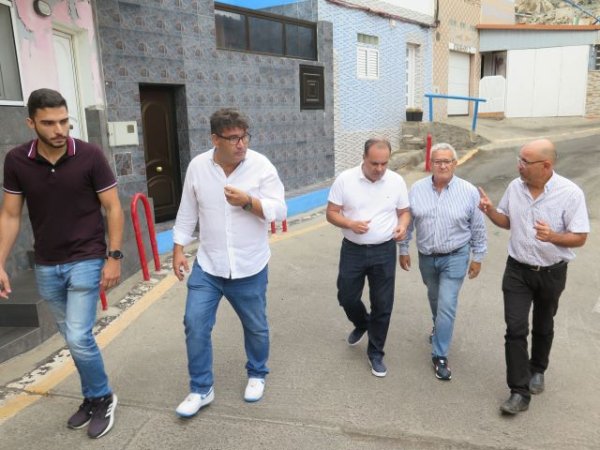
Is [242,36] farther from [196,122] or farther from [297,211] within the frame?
[297,211]

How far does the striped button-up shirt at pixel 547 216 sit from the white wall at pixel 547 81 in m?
17.5

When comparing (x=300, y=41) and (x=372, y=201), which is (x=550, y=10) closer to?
(x=300, y=41)

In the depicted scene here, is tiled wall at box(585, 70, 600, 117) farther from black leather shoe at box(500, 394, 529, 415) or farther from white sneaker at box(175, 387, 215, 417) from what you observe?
white sneaker at box(175, 387, 215, 417)

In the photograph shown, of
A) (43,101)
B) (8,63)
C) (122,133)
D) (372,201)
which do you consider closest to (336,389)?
(372,201)

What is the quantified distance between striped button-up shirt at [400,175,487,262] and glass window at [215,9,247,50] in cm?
669

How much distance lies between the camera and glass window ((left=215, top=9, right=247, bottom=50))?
30.6 ft

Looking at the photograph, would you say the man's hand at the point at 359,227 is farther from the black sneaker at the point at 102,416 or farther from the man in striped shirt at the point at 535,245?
the black sneaker at the point at 102,416

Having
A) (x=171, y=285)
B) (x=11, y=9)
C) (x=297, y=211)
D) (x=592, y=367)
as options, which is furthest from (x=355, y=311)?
(x=297, y=211)

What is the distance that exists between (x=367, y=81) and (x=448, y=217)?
9.93m

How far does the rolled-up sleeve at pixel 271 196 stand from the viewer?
10.3 feet

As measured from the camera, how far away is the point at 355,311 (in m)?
4.07

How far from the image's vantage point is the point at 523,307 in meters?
3.35

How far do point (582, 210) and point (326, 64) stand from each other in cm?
919

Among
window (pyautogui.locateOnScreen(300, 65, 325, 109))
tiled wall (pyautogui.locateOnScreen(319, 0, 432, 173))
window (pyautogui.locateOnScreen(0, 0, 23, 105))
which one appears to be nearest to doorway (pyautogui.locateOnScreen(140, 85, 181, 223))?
window (pyautogui.locateOnScreen(0, 0, 23, 105))
